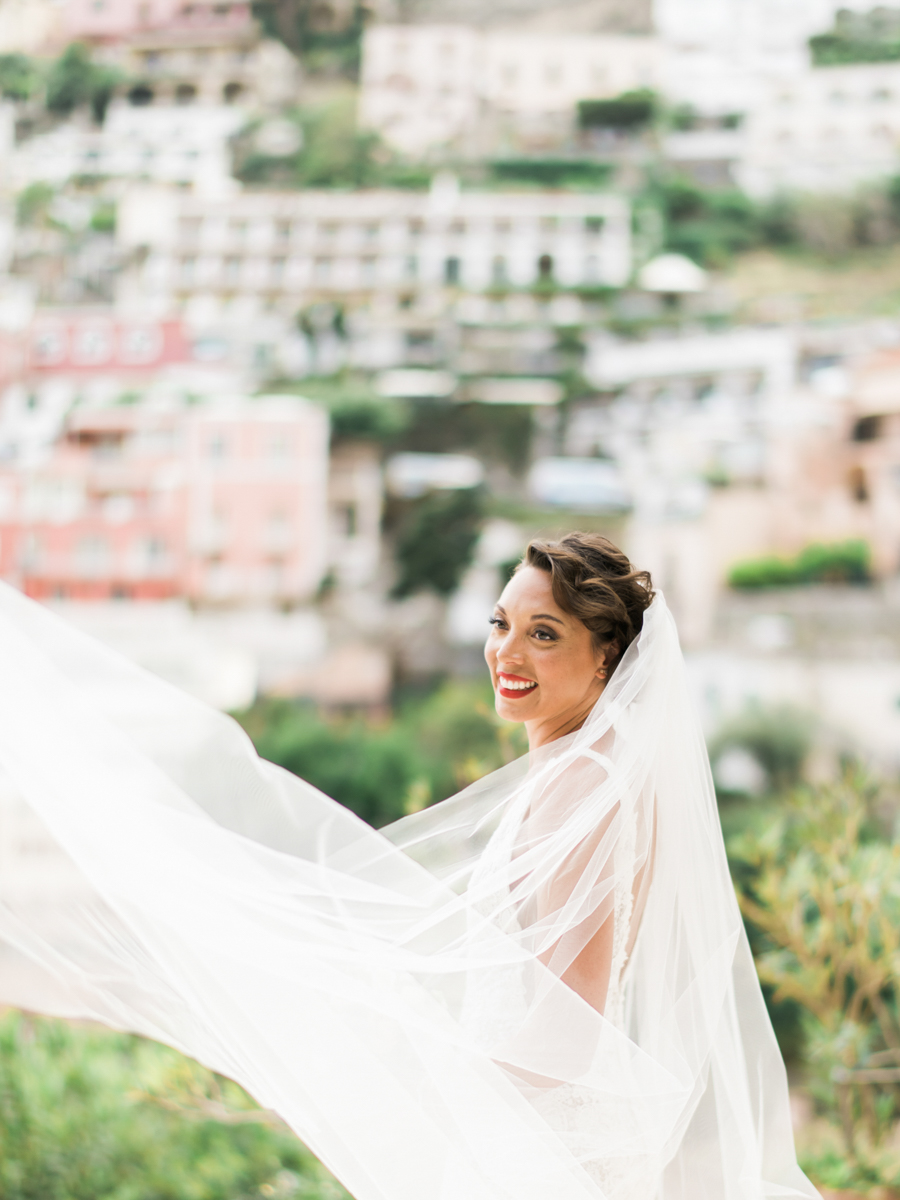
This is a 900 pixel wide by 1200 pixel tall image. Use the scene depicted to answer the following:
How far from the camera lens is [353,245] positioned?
682 cm

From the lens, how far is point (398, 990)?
1066 millimetres

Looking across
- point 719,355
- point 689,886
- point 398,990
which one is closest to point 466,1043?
point 398,990

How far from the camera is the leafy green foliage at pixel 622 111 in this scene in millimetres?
6777

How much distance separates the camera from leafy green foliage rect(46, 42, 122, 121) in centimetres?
687

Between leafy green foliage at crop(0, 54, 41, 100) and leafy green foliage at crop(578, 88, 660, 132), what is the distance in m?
3.77

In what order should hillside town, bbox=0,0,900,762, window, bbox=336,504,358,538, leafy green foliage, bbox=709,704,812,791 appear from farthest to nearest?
window, bbox=336,504,358,538 < hillside town, bbox=0,0,900,762 < leafy green foliage, bbox=709,704,812,791

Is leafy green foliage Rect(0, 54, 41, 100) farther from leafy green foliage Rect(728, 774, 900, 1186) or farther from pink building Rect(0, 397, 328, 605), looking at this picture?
leafy green foliage Rect(728, 774, 900, 1186)

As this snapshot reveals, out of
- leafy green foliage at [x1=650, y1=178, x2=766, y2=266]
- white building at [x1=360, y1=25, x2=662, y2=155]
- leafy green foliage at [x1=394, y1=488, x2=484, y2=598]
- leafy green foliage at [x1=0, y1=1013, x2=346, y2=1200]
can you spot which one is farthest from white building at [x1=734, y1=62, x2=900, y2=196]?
leafy green foliage at [x1=0, y1=1013, x2=346, y2=1200]

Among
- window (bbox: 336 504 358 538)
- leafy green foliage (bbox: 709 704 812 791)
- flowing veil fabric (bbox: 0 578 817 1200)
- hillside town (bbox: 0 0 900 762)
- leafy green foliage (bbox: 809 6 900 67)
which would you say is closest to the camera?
flowing veil fabric (bbox: 0 578 817 1200)

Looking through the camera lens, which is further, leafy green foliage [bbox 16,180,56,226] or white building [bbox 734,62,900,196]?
leafy green foliage [bbox 16,180,56,226]

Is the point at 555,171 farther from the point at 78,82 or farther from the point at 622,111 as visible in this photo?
the point at 78,82

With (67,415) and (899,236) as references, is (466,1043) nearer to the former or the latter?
(67,415)

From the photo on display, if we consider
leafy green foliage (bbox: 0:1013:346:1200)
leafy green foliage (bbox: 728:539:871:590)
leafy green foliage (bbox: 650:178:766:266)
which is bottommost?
leafy green foliage (bbox: 0:1013:346:1200)

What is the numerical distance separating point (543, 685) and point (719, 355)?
6113 mm
